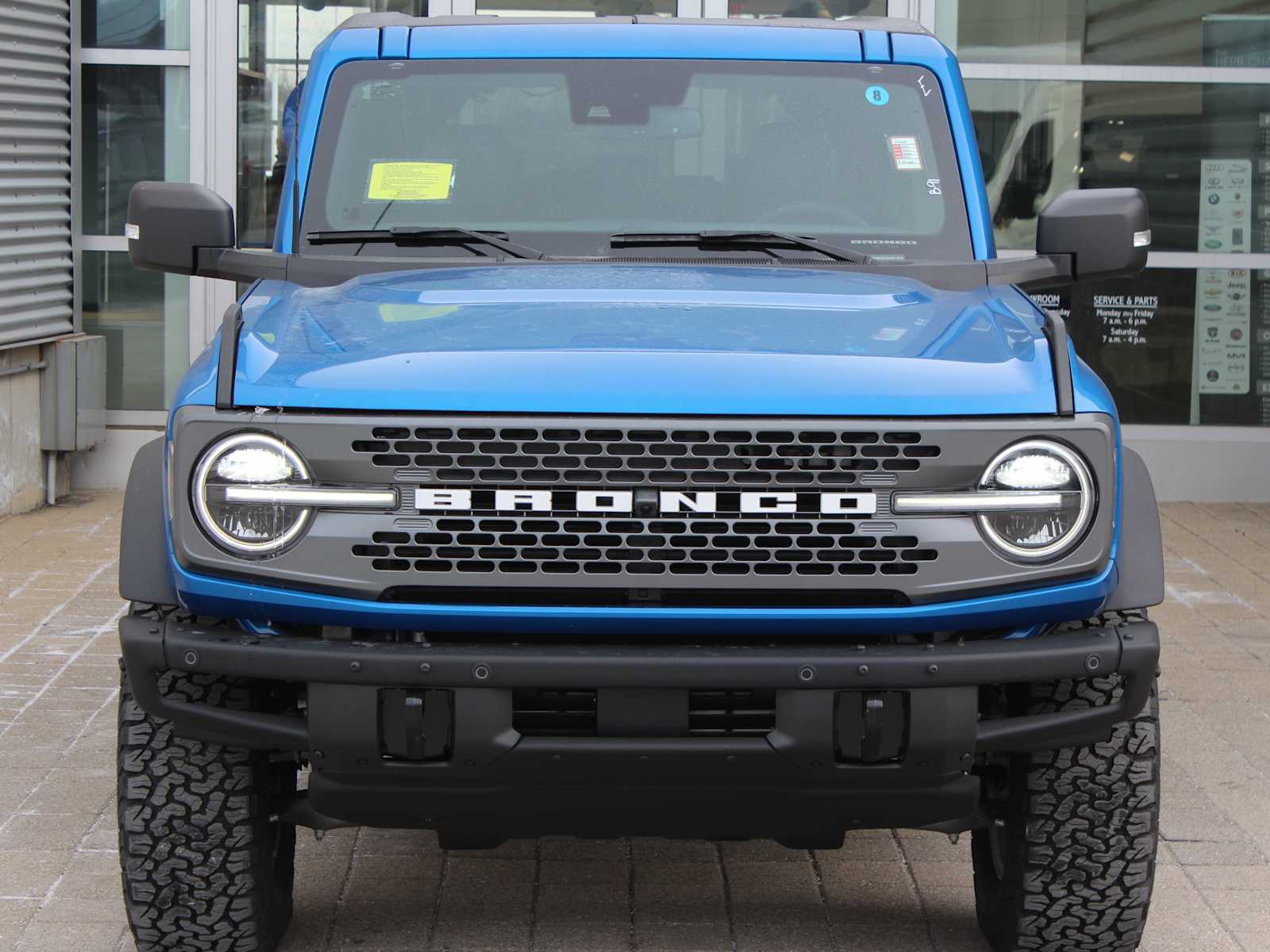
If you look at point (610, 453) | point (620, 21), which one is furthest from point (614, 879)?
point (620, 21)

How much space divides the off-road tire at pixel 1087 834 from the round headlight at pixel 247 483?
4.80ft

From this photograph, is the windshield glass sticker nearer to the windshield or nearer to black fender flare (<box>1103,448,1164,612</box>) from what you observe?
the windshield

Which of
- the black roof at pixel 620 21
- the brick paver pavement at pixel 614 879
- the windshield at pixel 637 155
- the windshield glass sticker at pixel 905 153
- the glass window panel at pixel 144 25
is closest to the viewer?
the brick paver pavement at pixel 614 879

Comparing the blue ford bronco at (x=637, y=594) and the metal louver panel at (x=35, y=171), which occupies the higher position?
the metal louver panel at (x=35, y=171)

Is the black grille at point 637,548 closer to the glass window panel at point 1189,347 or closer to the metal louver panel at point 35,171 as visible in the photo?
the metal louver panel at point 35,171

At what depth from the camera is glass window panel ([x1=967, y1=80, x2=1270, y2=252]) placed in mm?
9719

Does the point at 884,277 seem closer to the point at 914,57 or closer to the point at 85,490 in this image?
the point at 914,57

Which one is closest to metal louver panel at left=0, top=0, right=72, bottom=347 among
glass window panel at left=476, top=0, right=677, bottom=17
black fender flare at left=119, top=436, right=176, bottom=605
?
glass window panel at left=476, top=0, right=677, bottom=17

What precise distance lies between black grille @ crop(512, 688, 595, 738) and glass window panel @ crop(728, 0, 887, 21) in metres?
7.26

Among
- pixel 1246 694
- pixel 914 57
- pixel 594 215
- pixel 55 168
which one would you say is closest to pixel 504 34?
pixel 594 215

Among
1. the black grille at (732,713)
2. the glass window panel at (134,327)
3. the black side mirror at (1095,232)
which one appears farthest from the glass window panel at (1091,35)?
the black grille at (732,713)

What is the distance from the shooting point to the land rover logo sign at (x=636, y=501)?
9.84 feet

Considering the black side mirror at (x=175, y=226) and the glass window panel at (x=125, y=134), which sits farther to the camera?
the glass window panel at (x=125, y=134)

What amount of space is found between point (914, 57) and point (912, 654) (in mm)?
2087
